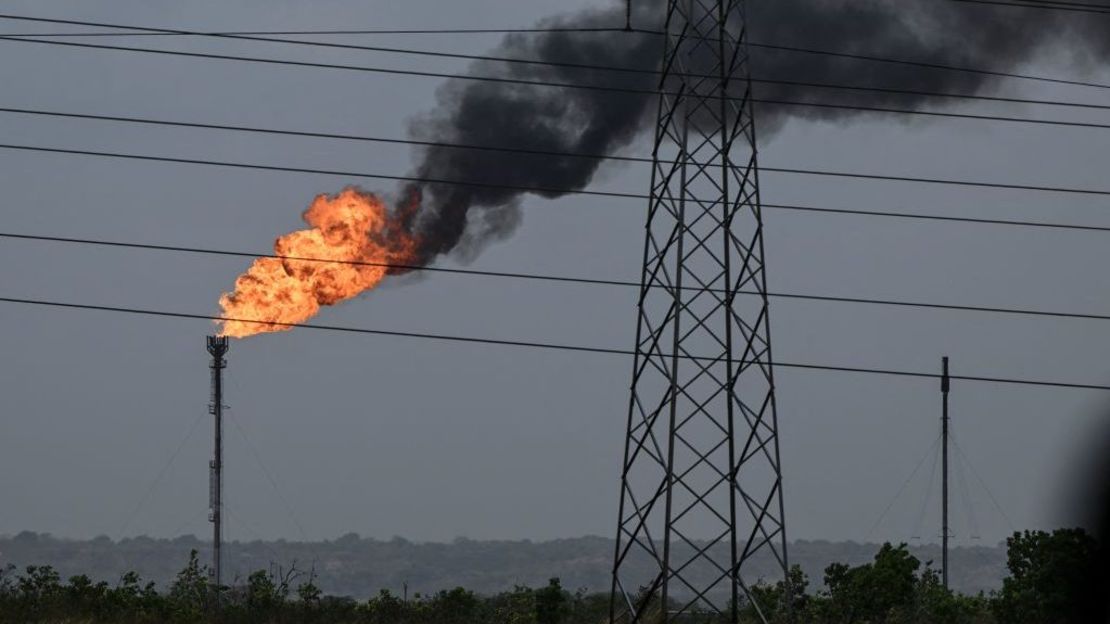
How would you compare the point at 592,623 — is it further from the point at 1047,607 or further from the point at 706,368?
the point at 706,368

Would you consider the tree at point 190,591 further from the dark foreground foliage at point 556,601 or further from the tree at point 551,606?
the tree at point 551,606

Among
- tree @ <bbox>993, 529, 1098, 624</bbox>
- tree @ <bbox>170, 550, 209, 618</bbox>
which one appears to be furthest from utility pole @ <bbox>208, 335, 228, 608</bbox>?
tree @ <bbox>993, 529, 1098, 624</bbox>

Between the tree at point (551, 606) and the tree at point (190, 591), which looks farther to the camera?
the tree at point (190, 591)

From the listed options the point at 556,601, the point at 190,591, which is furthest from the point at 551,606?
the point at 190,591

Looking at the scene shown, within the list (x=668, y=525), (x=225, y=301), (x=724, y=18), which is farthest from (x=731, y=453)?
(x=225, y=301)

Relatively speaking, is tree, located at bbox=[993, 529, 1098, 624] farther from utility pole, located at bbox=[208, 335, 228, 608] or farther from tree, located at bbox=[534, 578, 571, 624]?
utility pole, located at bbox=[208, 335, 228, 608]

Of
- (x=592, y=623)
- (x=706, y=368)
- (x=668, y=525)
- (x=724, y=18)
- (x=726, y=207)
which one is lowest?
(x=592, y=623)

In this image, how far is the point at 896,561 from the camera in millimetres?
59812

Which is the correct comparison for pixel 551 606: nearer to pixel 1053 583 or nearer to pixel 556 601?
pixel 556 601

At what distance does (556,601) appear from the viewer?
183 ft

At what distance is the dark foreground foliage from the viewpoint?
54750 millimetres

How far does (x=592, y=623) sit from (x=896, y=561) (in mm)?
11902

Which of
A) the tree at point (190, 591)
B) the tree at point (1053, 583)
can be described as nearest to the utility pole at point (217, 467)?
the tree at point (190, 591)

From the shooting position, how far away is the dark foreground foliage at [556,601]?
5475cm
